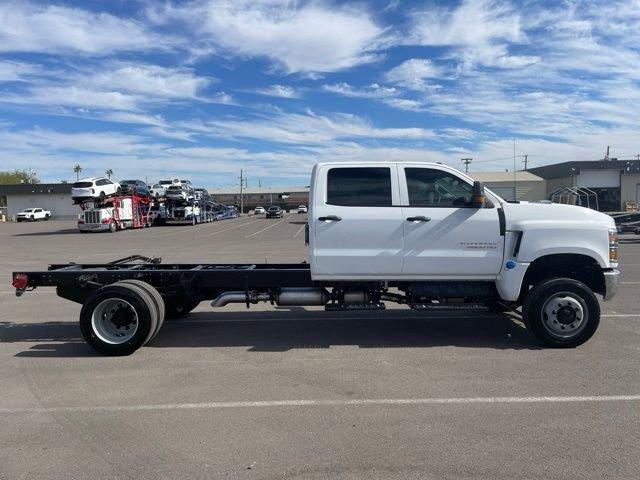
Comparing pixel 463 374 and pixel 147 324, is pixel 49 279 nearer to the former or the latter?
pixel 147 324

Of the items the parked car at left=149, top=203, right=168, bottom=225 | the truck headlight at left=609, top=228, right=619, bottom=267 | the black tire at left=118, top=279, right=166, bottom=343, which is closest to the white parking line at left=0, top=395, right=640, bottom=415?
the black tire at left=118, top=279, right=166, bottom=343

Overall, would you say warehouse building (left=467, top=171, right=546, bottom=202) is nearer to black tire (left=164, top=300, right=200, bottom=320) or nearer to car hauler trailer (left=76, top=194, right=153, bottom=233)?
car hauler trailer (left=76, top=194, right=153, bottom=233)

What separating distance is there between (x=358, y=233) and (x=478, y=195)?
4.82 ft

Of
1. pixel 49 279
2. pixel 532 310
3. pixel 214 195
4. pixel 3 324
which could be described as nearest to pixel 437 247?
pixel 532 310

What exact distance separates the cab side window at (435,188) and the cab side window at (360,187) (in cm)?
29

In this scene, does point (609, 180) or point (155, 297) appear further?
point (609, 180)

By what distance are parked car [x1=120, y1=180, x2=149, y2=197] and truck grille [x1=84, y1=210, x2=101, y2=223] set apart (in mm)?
4615

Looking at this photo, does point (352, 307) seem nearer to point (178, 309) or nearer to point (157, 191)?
point (178, 309)

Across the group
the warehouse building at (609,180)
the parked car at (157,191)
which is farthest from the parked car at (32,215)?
the warehouse building at (609,180)

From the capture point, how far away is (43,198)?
257ft

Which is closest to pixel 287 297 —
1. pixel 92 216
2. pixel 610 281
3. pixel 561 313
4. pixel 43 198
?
pixel 561 313

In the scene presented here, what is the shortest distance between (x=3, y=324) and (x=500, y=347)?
716 cm

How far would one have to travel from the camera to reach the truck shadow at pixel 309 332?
6.76 meters

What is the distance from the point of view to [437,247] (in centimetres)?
648
